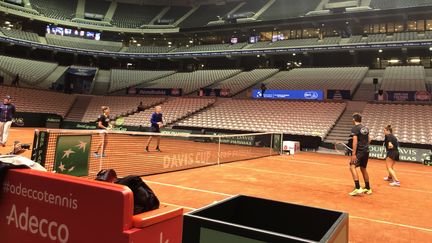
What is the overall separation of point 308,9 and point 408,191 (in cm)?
3383

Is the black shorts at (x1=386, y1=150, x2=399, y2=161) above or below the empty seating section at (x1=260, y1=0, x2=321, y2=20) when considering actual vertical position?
below

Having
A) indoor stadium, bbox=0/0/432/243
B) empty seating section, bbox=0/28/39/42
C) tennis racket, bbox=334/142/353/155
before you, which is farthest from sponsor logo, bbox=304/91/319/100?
empty seating section, bbox=0/28/39/42

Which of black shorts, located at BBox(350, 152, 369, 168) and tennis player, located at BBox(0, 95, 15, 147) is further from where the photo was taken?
tennis player, located at BBox(0, 95, 15, 147)

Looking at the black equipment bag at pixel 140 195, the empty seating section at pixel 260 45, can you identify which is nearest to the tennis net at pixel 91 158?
the black equipment bag at pixel 140 195

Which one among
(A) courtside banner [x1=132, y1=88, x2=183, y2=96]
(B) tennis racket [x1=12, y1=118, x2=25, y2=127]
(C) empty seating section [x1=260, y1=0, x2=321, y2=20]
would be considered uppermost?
(C) empty seating section [x1=260, y1=0, x2=321, y2=20]

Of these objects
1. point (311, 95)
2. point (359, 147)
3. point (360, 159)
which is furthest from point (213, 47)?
point (360, 159)

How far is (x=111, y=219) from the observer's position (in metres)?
2.28

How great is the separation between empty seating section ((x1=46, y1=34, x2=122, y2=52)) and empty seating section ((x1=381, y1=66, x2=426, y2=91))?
1388 inches

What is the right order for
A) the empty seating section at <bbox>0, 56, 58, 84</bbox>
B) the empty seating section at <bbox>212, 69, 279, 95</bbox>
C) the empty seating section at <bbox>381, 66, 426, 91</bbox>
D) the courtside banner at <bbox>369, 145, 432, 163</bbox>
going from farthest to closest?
the empty seating section at <bbox>0, 56, 58, 84</bbox>, the empty seating section at <bbox>212, 69, 279, 95</bbox>, the empty seating section at <bbox>381, 66, 426, 91</bbox>, the courtside banner at <bbox>369, 145, 432, 163</bbox>

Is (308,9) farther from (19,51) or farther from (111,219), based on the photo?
(111,219)

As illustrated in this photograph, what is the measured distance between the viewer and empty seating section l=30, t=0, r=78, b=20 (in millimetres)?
44294

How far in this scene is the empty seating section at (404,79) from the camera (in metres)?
26.8

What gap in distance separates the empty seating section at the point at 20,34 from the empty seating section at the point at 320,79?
1215 inches

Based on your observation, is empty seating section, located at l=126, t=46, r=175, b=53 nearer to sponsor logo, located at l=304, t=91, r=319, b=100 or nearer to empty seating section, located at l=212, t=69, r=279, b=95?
empty seating section, located at l=212, t=69, r=279, b=95
